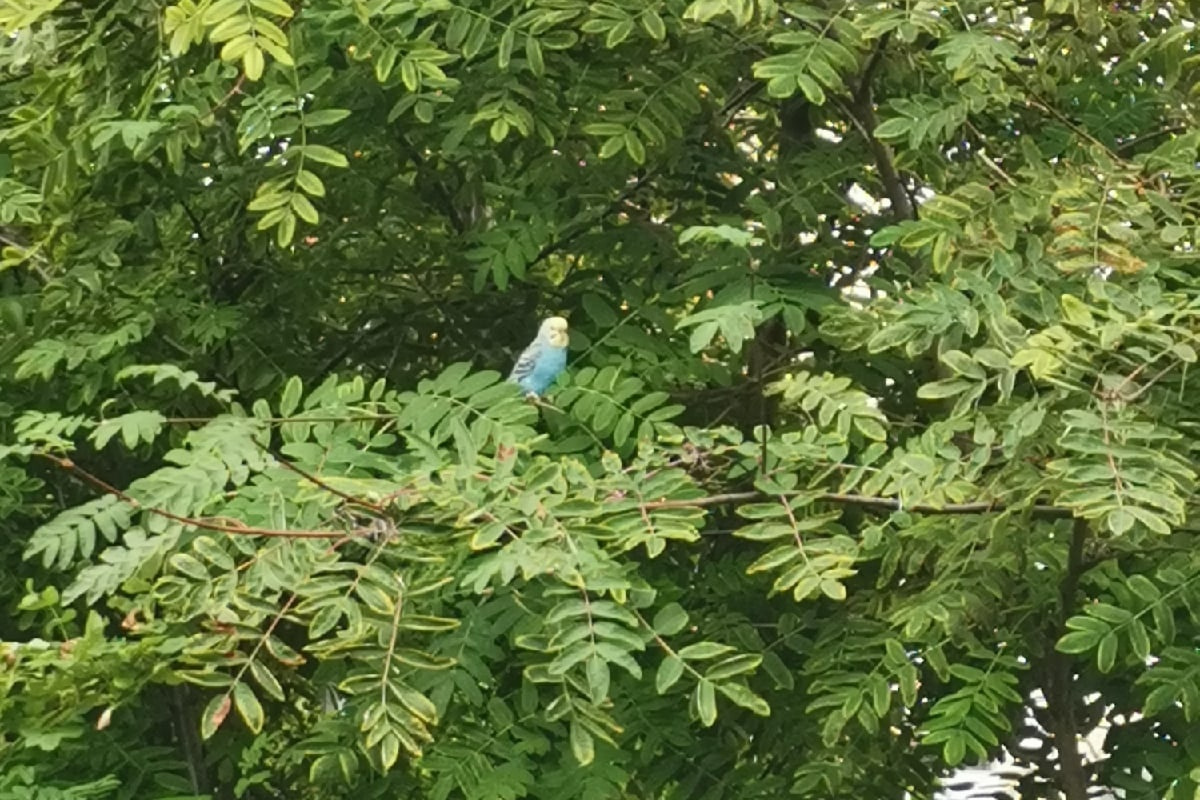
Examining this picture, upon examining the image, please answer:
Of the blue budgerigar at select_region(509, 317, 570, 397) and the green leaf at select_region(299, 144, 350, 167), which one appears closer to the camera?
the green leaf at select_region(299, 144, 350, 167)

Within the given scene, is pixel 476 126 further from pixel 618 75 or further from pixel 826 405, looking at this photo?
pixel 826 405

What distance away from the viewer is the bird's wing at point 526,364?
2.44 meters

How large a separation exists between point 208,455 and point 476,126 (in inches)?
26.3

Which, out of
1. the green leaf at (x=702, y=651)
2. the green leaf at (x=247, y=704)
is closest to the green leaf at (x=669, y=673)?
the green leaf at (x=702, y=651)

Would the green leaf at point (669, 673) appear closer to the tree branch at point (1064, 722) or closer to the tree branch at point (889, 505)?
the tree branch at point (889, 505)

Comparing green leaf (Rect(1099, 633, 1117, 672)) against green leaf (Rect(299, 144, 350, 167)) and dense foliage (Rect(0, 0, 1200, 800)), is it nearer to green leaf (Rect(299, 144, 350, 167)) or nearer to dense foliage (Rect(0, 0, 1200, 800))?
dense foliage (Rect(0, 0, 1200, 800))

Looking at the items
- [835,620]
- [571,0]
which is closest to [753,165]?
[571,0]

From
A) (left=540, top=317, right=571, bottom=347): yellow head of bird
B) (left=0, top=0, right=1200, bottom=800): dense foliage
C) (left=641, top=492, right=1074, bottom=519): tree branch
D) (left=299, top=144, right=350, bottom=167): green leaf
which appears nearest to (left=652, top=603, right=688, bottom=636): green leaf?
(left=0, top=0, right=1200, bottom=800): dense foliage

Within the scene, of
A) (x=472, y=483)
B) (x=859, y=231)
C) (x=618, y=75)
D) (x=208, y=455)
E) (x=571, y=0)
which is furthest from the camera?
(x=859, y=231)

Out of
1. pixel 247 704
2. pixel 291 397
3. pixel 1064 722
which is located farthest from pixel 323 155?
pixel 1064 722

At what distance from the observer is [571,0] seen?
236cm

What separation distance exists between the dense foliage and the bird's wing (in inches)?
2.4

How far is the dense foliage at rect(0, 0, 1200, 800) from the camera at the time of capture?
193 cm

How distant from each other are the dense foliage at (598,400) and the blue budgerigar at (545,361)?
38 mm
